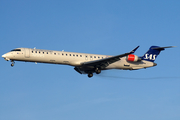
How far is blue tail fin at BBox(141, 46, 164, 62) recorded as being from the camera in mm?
44344

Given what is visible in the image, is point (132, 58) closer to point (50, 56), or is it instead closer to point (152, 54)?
point (152, 54)

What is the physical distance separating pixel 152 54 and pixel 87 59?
953cm

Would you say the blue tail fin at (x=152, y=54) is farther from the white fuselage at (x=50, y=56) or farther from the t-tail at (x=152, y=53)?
the white fuselage at (x=50, y=56)

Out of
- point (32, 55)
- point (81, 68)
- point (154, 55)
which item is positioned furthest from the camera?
Result: point (154, 55)

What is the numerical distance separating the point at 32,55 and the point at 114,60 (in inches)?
395

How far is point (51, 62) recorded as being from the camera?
130 feet

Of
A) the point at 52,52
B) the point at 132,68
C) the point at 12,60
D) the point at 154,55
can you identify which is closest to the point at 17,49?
the point at 12,60

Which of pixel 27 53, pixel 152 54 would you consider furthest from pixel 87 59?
pixel 152 54

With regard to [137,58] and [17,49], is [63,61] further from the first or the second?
[137,58]

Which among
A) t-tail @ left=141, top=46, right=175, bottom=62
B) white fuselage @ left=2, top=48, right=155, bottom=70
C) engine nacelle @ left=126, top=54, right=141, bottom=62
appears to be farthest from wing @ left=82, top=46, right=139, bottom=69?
t-tail @ left=141, top=46, right=175, bottom=62

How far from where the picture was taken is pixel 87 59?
4112 cm

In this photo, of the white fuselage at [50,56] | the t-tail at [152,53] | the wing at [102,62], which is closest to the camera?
the white fuselage at [50,56]

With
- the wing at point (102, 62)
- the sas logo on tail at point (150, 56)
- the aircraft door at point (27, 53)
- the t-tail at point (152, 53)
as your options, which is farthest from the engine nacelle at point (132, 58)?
the aircraft door at point (27, 53)

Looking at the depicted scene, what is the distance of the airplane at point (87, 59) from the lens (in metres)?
39.1
